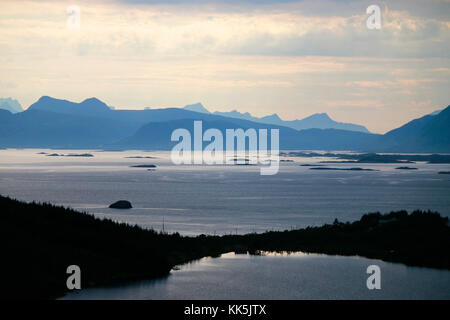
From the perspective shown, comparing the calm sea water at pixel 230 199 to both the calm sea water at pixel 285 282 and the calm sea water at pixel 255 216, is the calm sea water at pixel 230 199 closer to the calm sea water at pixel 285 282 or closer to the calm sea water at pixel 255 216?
the calm sea water at pixel 255 216

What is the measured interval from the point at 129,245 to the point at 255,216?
3707cm

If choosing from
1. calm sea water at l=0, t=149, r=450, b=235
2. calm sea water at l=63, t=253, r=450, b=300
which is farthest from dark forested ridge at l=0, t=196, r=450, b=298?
calm sea water at l=0, t=149, r=450, b=235

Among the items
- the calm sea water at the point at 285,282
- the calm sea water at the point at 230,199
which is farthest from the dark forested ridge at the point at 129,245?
the calm sea water at the point at 230,199

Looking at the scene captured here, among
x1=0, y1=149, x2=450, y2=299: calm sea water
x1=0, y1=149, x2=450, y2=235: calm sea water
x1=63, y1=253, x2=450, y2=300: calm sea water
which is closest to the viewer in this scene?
x1=63, y1=253, x2=450, y2=300: calm sea water

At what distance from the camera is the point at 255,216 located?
77812 mm

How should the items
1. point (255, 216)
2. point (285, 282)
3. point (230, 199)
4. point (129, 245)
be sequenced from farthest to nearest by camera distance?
point (230, 199) < point (255, 216) < point (129, 245) < point (285, 282)

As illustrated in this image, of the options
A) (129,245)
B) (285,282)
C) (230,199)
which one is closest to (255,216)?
(230,199)

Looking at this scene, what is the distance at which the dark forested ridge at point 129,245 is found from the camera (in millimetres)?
35500

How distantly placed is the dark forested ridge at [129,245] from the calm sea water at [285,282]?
181cm

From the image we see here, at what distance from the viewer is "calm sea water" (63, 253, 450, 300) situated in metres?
33.6

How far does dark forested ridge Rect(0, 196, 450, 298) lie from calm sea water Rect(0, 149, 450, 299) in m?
1.90

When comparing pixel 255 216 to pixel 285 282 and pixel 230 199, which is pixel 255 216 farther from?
pixel 285 282

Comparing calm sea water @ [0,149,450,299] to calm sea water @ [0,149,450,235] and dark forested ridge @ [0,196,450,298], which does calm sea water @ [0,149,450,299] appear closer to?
calm sea water @ [0,149,450,235]
